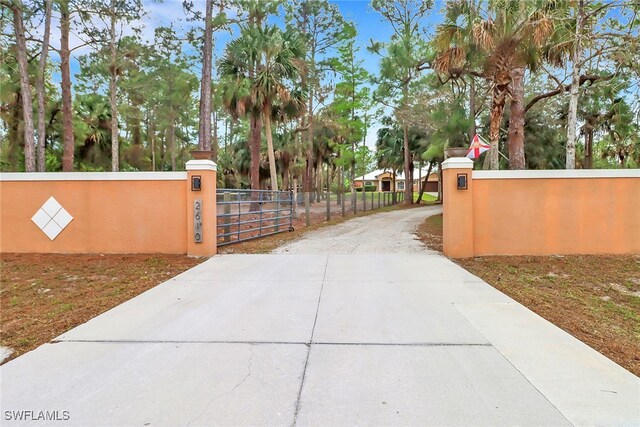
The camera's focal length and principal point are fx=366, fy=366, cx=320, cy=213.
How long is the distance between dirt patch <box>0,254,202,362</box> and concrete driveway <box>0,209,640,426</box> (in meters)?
0.37

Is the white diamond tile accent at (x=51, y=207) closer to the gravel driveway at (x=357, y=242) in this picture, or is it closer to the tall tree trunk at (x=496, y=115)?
the gravel driveway at (x=357, y=242)

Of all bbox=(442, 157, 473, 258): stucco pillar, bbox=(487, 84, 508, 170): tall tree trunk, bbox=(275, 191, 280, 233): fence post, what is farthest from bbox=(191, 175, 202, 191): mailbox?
bbox=(487, 84, 508, 170): tall tree trunk

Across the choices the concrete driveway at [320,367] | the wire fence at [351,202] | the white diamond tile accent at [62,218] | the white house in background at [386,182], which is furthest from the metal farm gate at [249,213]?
the white house in background at [386,182]

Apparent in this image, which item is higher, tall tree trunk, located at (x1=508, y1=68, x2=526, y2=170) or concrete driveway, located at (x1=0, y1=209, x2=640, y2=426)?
tall tree trunk, located at (x1=508, y1=68, x2=526, y2=170)

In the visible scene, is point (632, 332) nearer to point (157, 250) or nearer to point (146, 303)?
point (146, 303)

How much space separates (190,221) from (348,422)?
6112mm

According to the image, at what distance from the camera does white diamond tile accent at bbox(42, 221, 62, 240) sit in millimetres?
7883

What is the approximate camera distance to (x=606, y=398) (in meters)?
2.51

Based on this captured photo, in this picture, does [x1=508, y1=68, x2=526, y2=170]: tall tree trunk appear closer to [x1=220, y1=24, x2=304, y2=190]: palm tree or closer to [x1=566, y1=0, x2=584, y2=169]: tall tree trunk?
[x1=566, y1=0, x2=584, y2=169]: tall tree trunk

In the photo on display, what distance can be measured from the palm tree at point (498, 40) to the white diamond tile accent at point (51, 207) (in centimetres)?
985

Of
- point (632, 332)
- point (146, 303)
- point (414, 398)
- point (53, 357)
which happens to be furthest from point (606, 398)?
point (146, 303)

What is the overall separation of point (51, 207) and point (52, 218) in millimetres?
238

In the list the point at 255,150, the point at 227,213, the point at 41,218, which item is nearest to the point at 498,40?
the point at 227,213

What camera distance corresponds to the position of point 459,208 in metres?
7.27
